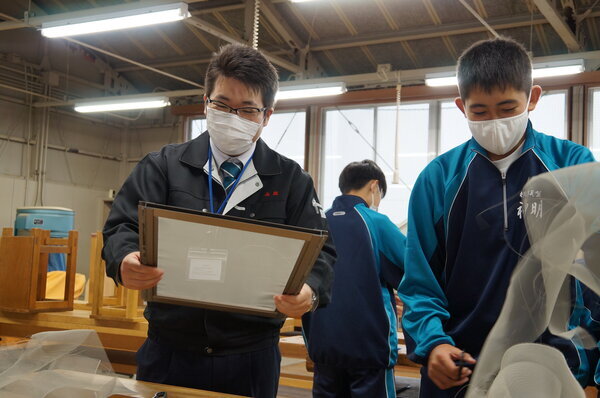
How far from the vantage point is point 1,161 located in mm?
11023

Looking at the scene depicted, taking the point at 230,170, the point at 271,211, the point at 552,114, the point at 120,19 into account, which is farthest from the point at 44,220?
the point at 271,211

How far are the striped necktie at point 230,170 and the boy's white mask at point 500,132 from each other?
595 mm

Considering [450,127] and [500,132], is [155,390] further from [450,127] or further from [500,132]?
[450,127]

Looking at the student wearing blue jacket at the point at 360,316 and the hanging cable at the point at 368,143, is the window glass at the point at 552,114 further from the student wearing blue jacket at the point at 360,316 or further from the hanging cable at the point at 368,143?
the student wearing blue jacket at the point at 360,316

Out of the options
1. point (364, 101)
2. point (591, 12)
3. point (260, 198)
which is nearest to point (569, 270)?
point (260, 198)

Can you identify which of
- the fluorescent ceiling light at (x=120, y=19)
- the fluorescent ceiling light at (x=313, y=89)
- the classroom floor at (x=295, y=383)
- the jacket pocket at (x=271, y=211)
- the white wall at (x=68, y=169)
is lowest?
the classroom floor at (x=295, y=383)

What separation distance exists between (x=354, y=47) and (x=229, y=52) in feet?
28.1

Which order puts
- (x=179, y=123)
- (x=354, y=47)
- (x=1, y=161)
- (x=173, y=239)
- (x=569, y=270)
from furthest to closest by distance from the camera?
(x=179, y=123) < (x=1, y=161) < (x=354, y=47) < (x=173, y=239) < (x=569, y=270)

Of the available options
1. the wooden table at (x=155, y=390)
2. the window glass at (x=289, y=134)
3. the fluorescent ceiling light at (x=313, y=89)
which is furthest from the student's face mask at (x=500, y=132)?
the window glass at (x=289, y=134)

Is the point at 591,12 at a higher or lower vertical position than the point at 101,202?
higher

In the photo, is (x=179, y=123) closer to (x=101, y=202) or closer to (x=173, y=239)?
(x=101, y=202)

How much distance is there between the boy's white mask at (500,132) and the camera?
133 centimetres

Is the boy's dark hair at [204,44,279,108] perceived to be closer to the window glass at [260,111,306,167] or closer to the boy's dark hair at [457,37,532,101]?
the boy's dark hair at [457,37,532,101]

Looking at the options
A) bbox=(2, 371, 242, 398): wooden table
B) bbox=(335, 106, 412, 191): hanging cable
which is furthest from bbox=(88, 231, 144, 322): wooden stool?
bbox=(335, 106, 412, 191): hanging cable
